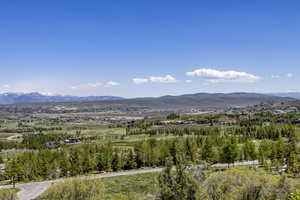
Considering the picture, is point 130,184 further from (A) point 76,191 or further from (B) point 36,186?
(A) point 76,191

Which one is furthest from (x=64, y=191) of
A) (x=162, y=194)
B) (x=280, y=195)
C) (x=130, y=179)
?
(x=130, y=179)

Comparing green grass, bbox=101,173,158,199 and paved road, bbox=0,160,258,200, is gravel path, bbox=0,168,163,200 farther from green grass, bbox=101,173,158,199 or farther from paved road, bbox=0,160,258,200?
green grass, bbox=101,173,158,199

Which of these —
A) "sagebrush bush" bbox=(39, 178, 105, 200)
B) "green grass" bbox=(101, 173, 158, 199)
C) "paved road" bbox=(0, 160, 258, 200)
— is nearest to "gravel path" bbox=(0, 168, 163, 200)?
"paved road" bbox=(0, 160, 258, 200)

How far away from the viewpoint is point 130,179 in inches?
3364

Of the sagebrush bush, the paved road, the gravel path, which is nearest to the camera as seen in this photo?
the sagebrush bush

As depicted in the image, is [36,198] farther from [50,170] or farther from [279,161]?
[279,161]

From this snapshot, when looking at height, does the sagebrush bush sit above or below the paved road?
above

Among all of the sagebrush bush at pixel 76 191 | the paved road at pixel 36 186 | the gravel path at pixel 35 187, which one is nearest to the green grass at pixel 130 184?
the paved road at pixel 36 186

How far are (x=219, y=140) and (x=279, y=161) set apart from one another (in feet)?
117

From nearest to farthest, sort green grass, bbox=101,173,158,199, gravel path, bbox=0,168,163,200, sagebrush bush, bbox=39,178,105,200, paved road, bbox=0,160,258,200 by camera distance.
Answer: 1. sagebrush bush, bbox=39,178,105,200
2. green grass, bbox=101,173,158,199
3. gravel path, bbox=0,168,163,200
4. paved road, bbox=0,160,258,200

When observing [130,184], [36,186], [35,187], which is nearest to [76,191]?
[130,184]

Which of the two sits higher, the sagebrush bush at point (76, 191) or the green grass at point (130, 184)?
the sagebrush bush at point (76, 191)

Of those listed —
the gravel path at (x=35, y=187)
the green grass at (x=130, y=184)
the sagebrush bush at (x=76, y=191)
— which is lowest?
the gravel path at (x=35, y=187)

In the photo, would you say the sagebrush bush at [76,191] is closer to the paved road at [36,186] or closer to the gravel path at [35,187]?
the paved road at [36,186]
